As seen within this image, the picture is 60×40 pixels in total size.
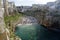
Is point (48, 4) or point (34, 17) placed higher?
point (48, 4)

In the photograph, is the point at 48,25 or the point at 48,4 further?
the point at 48,4

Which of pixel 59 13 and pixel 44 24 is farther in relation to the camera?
pixel 44 24

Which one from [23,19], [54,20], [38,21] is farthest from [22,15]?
[54,20]

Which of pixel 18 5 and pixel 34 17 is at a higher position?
pixel 18 5

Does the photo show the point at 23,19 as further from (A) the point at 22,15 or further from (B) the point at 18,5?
(B) the point at 18,5

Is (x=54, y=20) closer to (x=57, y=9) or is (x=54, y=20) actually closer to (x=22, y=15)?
(x=57, y=9)

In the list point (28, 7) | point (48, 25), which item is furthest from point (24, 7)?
point (48, 25)

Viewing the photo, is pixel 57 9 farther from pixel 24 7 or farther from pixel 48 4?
pixel 24 7

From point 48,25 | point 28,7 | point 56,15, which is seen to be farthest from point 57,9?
point 28,7
